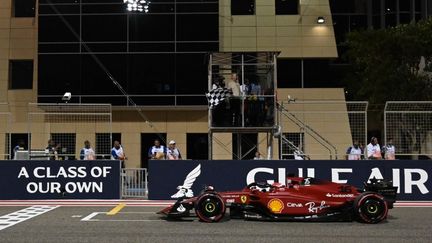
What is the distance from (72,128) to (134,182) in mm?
4066

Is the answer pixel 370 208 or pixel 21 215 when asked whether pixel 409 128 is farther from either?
pixel 21 215

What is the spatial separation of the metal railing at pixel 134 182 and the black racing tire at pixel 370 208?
8503 millimetres

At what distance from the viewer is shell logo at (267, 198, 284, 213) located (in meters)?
12.8

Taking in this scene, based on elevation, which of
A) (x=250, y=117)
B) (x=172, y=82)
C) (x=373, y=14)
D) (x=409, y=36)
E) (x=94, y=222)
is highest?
(x=373, y=14)

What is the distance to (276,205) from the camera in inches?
505

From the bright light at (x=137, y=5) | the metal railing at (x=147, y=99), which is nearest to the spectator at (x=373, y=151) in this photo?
the metal railing at (x=147, y=99)

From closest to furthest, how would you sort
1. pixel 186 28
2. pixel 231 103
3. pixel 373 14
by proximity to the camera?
1. pixel 231 103
2. pixel 186 28
3. pixel 373 14

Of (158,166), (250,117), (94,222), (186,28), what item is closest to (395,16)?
(186,28)

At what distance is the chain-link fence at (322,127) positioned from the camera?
798 inches

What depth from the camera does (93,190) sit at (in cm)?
1900

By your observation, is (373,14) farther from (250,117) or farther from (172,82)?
(250,117)

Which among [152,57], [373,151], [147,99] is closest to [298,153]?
[373,151]

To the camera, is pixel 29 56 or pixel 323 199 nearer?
pixel 323 199

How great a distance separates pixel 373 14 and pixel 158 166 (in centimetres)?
2487
